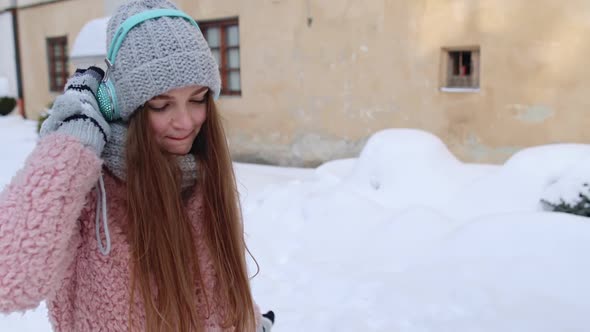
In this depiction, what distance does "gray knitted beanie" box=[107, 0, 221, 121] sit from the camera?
1202mm

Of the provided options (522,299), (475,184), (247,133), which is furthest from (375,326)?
(247,133)

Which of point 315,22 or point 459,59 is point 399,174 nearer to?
point 459,59

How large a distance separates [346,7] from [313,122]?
1513mm

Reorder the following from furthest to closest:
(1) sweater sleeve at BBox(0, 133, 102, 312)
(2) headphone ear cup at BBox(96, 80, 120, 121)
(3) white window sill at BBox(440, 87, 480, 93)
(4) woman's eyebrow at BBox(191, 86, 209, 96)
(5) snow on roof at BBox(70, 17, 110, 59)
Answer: (5) snow on roof at BBox(70, 17, 110, 59)
(3) white window sill at BBox(440, 87, 480, 93)
(4) woman's eyebrow at BBox(191, 86, 209, 96)
(2) headphone ear cup at BBox(96, 80, 120, 121)
(1) sweater sleeve at BBox(0, 133, 102, 312)

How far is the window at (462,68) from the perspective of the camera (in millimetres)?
6359

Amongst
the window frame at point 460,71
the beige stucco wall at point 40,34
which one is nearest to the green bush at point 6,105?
the beige stucco wall at point 40,34

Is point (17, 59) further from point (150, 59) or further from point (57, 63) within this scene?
point (150, 59)

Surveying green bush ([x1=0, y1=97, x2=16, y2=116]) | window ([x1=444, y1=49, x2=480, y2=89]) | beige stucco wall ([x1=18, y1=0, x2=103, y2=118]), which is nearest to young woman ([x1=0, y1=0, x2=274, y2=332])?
window ([x1=444, y1=49, x2=480, y2=89])

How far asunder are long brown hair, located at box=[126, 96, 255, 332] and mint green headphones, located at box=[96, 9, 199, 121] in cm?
5

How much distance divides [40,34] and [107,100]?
41.9ft

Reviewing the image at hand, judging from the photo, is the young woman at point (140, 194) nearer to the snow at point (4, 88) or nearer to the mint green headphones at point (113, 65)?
the mint green headphones at point (113, 65)

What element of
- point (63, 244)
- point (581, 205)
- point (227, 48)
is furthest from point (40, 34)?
point (63, 244)

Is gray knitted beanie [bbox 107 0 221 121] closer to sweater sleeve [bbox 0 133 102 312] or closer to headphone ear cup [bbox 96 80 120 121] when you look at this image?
headphone ear cup [bbox 96 80 120 121]

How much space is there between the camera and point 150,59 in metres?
1.21
